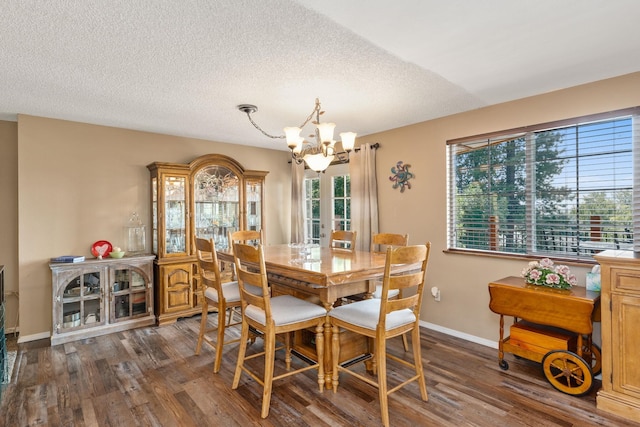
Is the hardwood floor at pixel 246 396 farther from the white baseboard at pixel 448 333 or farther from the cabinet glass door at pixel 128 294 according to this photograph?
the cabinet glass door at pixel 128 294

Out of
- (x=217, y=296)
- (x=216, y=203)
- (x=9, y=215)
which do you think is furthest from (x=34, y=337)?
(x=216, y=203)

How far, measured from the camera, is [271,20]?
1.87 m

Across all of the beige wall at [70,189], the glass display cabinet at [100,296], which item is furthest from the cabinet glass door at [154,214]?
the glass display cabinet at [100,296]

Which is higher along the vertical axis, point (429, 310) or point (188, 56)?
point (188, 56)

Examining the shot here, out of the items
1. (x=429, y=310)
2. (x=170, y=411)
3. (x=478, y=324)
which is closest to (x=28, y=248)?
(x=170, y=411)

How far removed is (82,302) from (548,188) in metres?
4.81

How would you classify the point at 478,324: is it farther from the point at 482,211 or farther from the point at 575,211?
the point at 575,211

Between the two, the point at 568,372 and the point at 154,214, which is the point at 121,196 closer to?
the point at 154,214

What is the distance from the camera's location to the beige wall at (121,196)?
11.5ft

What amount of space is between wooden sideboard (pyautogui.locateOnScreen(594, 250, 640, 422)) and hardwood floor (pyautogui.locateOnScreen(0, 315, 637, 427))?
0.12 metres

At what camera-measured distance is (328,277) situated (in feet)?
7.23

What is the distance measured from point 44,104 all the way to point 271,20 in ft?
9.02

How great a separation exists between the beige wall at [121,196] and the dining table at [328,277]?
1.22m

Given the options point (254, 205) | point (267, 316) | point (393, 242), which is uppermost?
point (254, 205)
